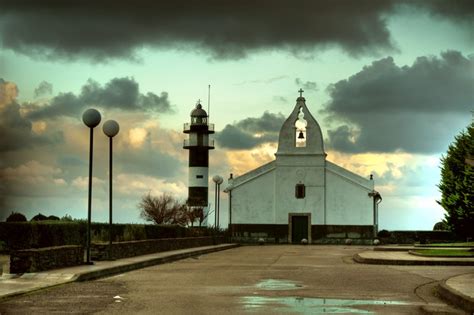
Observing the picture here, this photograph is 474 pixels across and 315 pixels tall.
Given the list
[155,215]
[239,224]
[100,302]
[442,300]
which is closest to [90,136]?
[100,302]

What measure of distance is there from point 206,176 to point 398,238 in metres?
18.3

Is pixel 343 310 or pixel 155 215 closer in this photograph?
pixel 343 310

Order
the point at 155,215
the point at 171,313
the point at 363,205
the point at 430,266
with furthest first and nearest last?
the point at 155,215, the point at 363,205, the point at 430,266, the point at 171,313

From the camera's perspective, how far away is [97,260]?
25.7m

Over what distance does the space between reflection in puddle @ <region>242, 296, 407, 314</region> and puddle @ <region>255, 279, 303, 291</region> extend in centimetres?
228

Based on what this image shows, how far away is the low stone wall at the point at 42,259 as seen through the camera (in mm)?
18938

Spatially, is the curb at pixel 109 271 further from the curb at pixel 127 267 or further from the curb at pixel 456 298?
the curb at pixel 456 298

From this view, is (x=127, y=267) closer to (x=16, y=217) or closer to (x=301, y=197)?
(x=16, y=217)

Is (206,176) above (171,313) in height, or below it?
above

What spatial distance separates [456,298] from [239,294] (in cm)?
409

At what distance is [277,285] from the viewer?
59.5 feet

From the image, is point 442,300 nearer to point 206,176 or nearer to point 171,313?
point 171,313

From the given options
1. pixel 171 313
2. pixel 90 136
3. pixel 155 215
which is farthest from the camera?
pixel 155 215

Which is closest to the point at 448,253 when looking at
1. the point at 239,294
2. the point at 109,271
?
the point at 109,271
